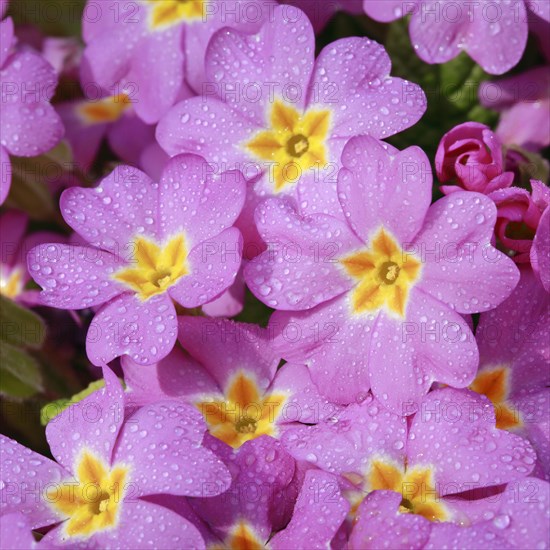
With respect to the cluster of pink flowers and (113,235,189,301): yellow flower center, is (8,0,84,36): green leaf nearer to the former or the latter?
the cluster of pink flowers

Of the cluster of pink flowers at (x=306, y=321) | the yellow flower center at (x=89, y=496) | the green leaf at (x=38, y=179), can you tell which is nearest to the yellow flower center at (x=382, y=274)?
the cluster of pink flowers at (x=306, y=321)

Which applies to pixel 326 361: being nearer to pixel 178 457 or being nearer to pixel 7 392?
pixel 178 457

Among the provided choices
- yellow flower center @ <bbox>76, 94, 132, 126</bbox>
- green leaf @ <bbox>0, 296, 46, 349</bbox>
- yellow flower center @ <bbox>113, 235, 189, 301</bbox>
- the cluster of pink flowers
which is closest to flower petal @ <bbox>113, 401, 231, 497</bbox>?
the cluster of pink flowers

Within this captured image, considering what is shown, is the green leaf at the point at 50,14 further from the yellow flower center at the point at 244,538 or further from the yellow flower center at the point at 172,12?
Answer: the yellow flower center at the point at 244,538

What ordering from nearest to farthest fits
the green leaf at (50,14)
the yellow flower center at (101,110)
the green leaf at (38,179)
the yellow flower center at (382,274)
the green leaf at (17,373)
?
the yellow flower center at (382,274) < the green leaf at (17,373) < the green leaf at (38,179) < the yellow flower center at (101,110) < the green leaf at (50,14)

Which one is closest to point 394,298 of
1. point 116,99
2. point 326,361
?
A: point 326,361
